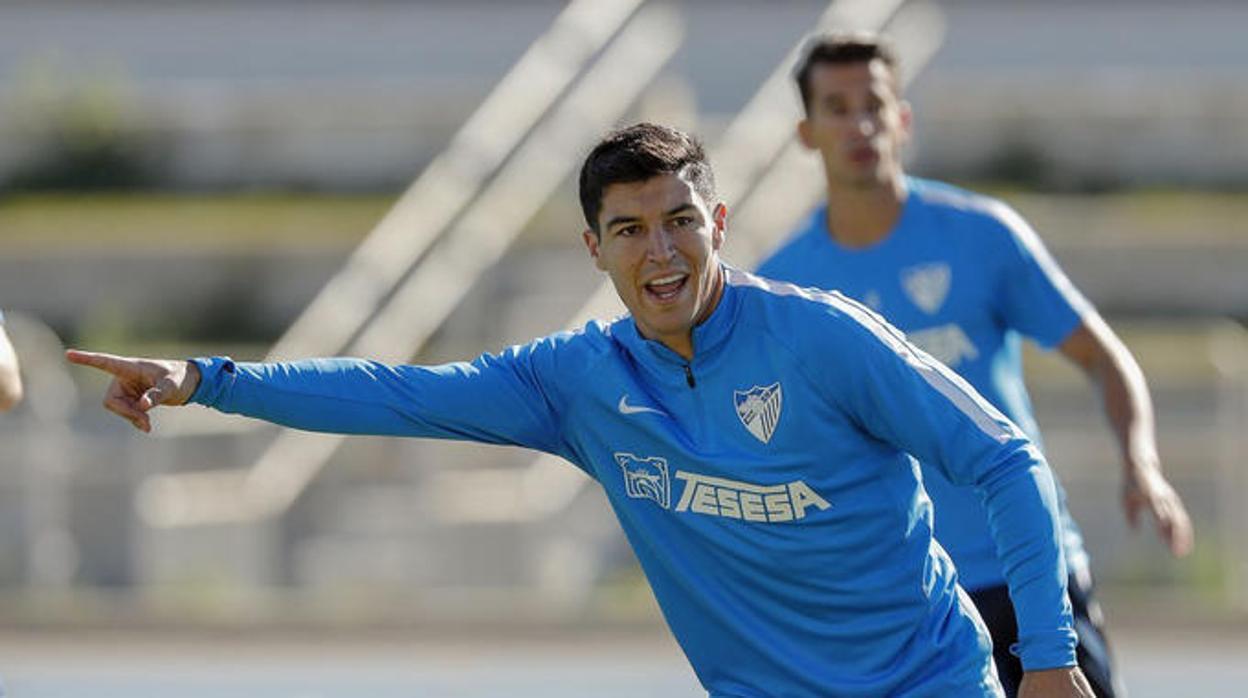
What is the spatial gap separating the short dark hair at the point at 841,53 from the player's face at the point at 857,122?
0.02 m

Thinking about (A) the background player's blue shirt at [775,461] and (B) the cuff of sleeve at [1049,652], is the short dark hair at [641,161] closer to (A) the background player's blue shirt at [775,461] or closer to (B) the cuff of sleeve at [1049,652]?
(A) the background player's blue shirt at [775,461]

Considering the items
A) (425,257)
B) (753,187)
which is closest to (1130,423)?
(425,257)

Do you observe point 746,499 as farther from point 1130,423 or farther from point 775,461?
point 1130,423

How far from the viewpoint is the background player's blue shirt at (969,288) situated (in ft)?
23.5

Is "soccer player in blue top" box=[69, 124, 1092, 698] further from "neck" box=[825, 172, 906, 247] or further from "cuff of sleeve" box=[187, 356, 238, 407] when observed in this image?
"neck" box=[825, 172, 906, 247]

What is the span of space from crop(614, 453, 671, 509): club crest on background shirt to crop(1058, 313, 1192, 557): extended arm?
5.75 ft

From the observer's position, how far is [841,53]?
7.61 metres

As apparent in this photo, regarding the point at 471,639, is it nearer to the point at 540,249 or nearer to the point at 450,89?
the point at 540,249

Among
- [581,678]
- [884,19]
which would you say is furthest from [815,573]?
[884,19]

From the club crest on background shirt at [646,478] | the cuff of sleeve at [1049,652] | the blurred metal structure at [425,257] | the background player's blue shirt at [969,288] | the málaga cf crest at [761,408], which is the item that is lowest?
the cuff of sleeve at [1049,652]

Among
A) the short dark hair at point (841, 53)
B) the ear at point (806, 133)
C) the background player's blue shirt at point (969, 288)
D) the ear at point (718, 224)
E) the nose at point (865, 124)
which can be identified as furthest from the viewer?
the ear at point (806, 133)

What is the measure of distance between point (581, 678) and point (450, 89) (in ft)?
43.0

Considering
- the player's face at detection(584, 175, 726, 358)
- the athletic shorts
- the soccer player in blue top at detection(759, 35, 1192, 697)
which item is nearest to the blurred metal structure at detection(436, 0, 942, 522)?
the soccer player in blue top at detection(759, 35, 1192, 697)

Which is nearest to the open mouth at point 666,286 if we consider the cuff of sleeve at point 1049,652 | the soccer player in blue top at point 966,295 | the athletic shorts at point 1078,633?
the cuff of sleeve at point 1049,652
